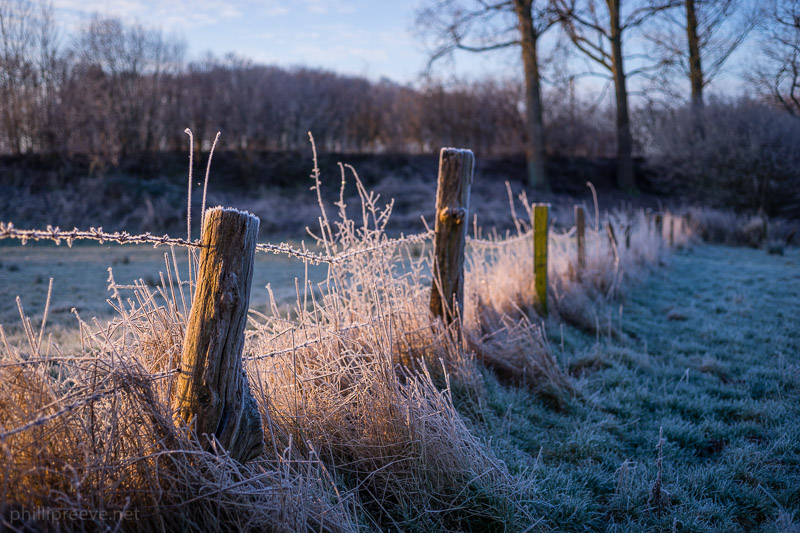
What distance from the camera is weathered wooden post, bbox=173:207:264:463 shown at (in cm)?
186

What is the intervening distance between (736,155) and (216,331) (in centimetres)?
1909

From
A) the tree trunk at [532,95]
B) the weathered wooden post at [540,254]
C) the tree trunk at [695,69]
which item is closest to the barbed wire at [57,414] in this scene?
the weathered wooden post at [540,254]


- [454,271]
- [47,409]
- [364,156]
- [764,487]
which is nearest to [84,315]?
[454,271]

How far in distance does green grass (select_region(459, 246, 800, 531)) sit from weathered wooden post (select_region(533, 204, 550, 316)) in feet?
1.10

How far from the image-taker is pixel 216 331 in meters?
1.86

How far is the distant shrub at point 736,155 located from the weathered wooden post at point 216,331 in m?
18.2

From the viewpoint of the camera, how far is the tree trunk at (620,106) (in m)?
20.0

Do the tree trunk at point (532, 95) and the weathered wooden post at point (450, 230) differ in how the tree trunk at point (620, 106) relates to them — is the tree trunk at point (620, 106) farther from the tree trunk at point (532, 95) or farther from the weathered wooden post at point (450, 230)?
the weathered wooden post at point (450, 230)

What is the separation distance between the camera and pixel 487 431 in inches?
124

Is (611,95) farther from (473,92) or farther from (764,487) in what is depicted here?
(764,487)

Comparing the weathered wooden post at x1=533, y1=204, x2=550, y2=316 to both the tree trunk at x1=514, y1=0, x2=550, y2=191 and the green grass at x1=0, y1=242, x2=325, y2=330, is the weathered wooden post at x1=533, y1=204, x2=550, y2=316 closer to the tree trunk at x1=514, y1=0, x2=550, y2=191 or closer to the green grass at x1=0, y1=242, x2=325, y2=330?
the green grass at x1=0, y1=242, x2=325, y2=330

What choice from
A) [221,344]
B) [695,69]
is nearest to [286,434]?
[221,344]

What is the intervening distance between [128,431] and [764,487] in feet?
10.3

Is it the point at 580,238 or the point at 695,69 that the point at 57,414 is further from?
the point at 695,69
